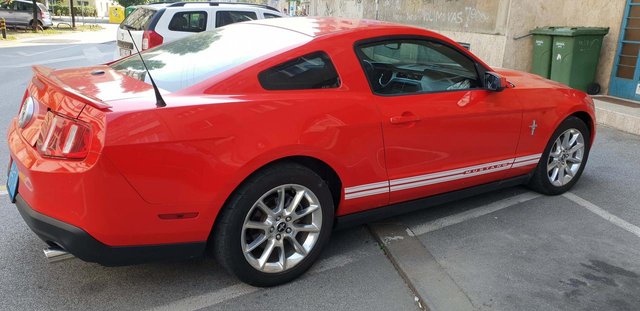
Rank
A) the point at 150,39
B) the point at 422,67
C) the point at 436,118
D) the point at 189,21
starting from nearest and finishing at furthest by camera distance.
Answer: the point at 436,118 < the point at 422,67 < the point at 150,39 < the point at 189,21

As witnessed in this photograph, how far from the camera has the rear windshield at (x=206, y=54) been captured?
2.95m

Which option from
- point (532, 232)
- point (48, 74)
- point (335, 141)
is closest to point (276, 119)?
point (335, 141)

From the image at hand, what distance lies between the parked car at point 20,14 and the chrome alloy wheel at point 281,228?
29.8 m

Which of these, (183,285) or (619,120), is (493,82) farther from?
(619,120)

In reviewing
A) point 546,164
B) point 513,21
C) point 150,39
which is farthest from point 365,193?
point 513,21

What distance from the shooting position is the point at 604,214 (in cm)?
417

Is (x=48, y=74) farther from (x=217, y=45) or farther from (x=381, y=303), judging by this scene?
(x=381, y=303)

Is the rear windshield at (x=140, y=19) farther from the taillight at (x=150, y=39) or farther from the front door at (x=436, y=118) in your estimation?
the front door at (x=436, y=118)

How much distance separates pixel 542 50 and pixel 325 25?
23.2ft

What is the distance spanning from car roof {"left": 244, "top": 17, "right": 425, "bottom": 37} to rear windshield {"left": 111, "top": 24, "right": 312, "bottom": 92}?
0.09 m

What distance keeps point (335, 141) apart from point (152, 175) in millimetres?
1058

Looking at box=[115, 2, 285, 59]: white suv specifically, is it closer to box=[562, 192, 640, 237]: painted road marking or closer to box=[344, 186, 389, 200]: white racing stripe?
box=[344, 186, 389, 200]: white racing stripe

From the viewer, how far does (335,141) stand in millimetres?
2979

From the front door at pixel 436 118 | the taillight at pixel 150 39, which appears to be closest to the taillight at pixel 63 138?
the front door at pixel 436 118
